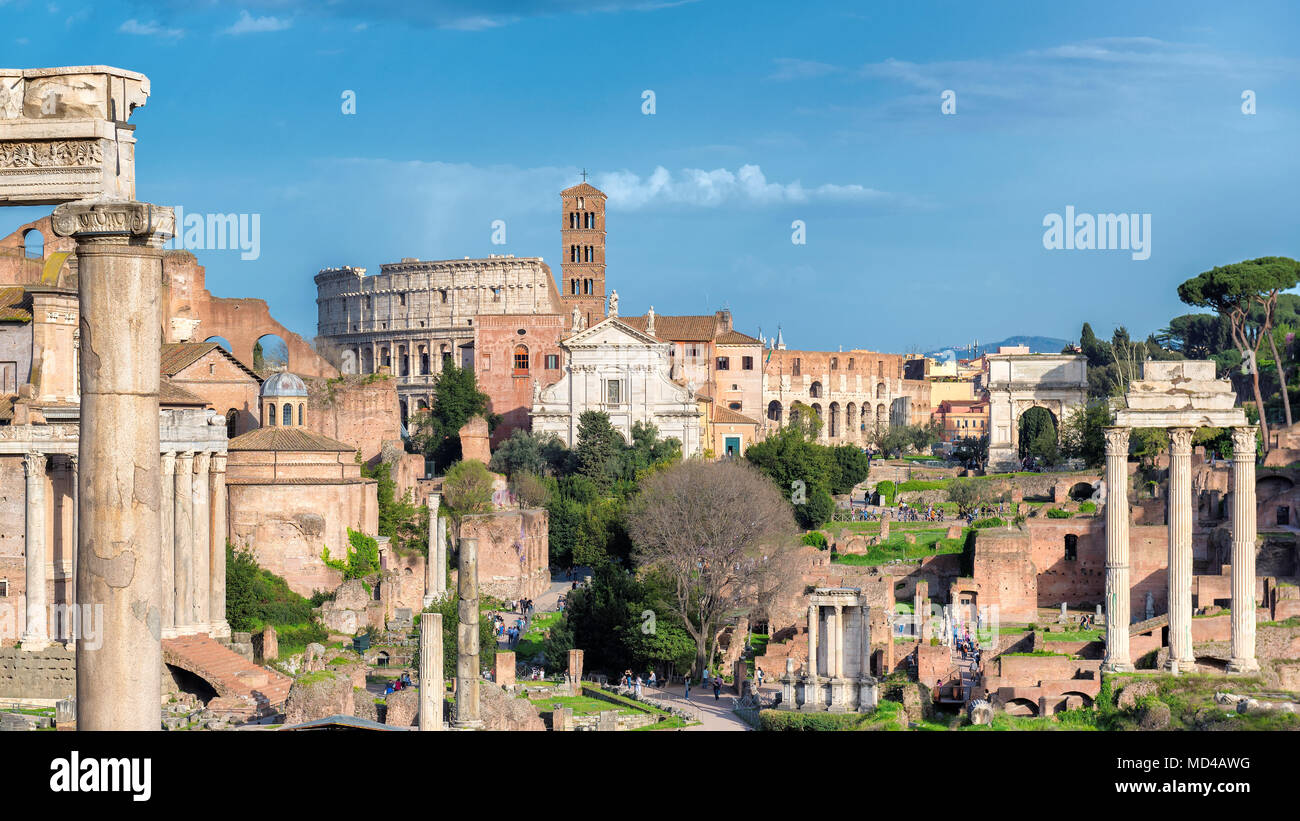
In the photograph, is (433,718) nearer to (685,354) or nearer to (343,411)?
(343,411)

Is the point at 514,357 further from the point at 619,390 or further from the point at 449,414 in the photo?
the point at 619,390

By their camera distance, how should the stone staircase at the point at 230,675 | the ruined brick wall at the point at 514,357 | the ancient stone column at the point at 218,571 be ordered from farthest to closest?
the ruined brick wall at the point at 514,357 → the ancient stone column at the point at 218,571 → the stone staircase at the point at 230,675

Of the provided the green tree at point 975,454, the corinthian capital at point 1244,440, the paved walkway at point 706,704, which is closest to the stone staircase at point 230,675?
the paved walkway at point 706,704

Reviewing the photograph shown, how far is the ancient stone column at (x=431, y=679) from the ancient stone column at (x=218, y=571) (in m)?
7.23

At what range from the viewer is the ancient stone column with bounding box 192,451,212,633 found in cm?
2855

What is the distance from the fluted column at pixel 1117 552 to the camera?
25.4 metres

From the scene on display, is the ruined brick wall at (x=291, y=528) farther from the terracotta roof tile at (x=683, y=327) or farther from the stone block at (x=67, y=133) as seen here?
the terracotta roof tile at (x=683, y=327)

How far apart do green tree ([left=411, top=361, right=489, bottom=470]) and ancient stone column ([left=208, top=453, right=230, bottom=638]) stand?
88.1 ft

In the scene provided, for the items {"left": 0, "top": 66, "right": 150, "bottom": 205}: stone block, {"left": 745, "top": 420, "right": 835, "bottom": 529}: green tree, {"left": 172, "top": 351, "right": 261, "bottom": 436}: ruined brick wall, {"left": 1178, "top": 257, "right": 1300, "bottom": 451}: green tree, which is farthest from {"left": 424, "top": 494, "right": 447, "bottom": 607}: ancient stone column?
{"left": 0, "top": 66, "right": 150, "bottom": 205}: stone block

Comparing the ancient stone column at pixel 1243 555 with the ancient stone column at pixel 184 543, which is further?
the ancient stone column at pixel 184 543

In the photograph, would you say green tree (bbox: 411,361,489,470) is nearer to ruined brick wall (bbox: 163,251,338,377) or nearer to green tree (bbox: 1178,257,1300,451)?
ruined brick wall (bbox: 163,251,338,377)

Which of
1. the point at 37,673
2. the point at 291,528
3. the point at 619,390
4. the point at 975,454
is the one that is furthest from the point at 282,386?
the point at 975,454

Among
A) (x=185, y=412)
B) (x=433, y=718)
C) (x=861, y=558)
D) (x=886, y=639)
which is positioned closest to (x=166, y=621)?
(x=185, y=412)
